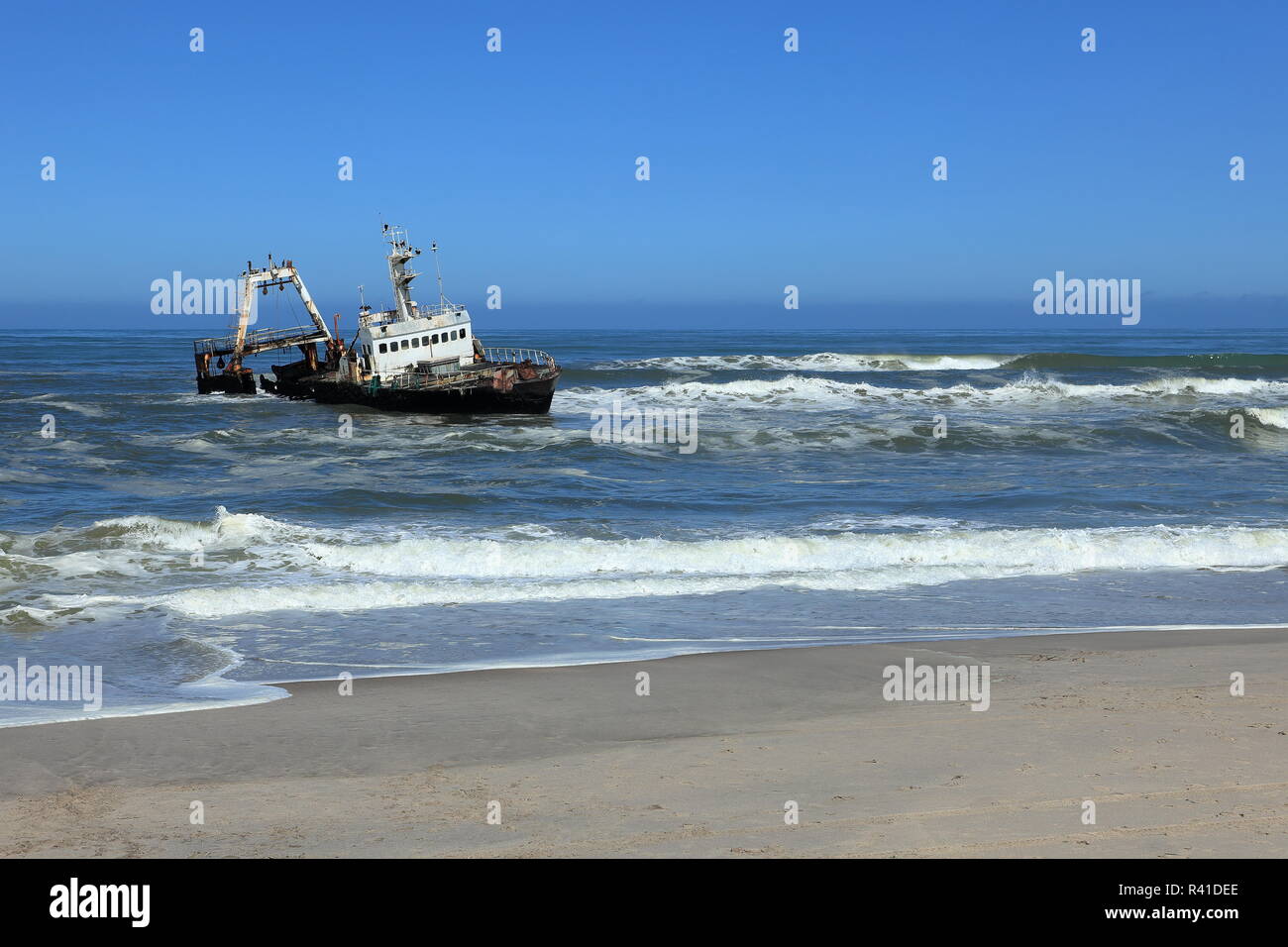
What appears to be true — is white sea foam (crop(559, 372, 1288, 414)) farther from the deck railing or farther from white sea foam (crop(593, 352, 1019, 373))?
white sea foam (crop(593, 352, 1019, 373))

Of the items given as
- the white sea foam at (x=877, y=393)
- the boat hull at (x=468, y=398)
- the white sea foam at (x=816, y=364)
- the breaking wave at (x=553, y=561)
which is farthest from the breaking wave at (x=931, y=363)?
the breaking wave at (x=553, y=561)

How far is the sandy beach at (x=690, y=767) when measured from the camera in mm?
5449

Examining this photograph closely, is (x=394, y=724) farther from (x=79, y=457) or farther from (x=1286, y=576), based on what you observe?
(x=79, y=457)

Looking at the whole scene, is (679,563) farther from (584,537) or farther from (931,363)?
(931,363)

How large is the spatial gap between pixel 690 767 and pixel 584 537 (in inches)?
361

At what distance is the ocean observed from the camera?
34.9 ft

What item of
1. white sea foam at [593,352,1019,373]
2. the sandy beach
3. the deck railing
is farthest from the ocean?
white sea foam at [593,352,1019,373]

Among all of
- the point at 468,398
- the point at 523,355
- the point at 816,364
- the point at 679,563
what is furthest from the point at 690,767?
the point at 523,355

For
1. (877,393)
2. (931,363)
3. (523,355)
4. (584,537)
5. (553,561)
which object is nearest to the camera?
(553,561)

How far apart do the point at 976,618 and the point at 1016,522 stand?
601 centimetres

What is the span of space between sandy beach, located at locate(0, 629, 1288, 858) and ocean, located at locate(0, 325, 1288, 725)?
109 cm

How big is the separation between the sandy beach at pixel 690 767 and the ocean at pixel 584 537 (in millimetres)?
1092

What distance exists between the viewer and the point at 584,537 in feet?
51.9
